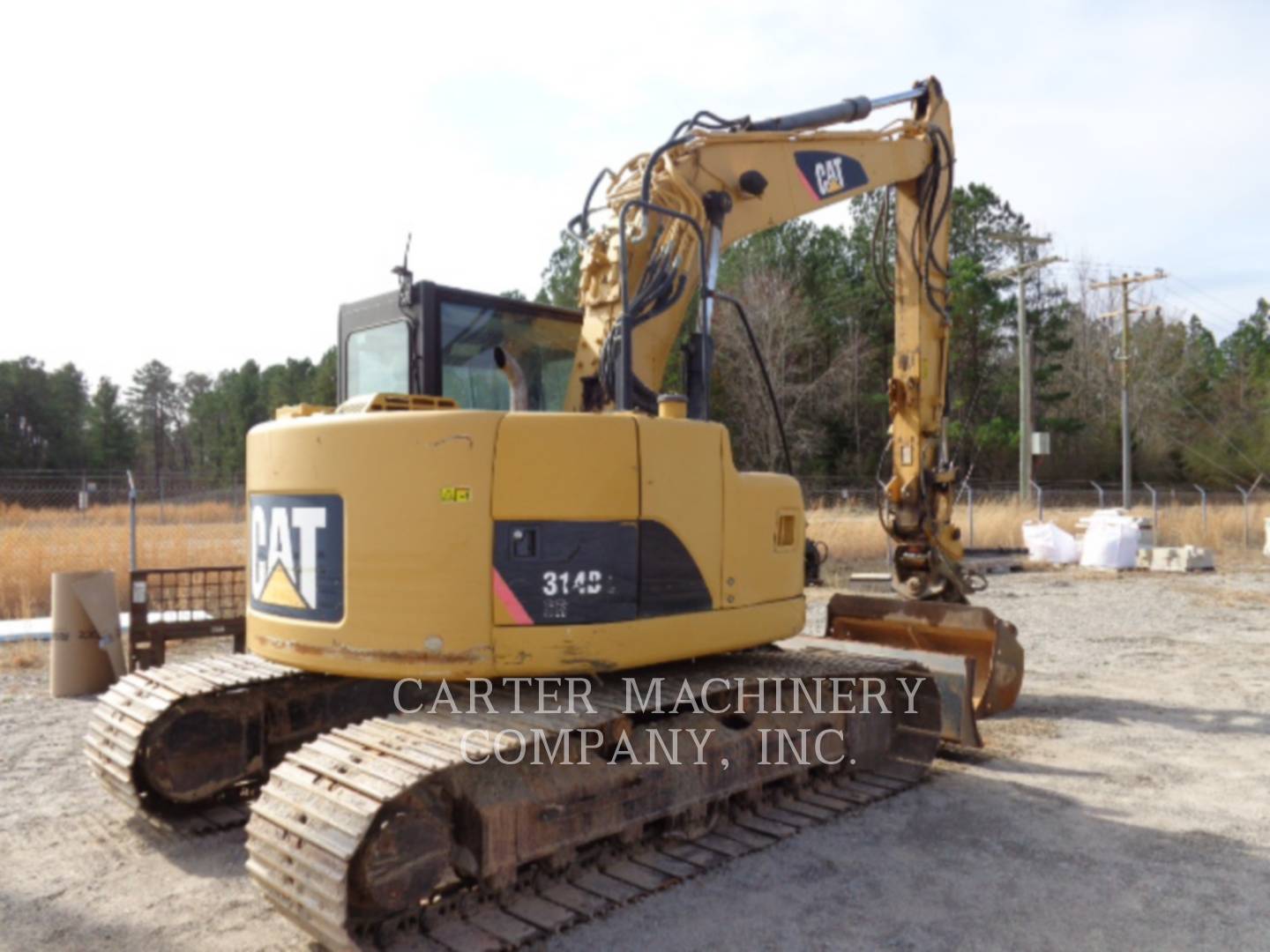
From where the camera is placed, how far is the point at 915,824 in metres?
5.17

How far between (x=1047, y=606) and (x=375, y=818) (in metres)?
11.9

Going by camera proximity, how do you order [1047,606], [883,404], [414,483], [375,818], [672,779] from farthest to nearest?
1. [883,404]
2. [1047,606]
3. [672,779]
4. [414,483]
5. [375,818]

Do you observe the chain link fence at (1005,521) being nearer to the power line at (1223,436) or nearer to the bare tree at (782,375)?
the bare tree at (782,375)

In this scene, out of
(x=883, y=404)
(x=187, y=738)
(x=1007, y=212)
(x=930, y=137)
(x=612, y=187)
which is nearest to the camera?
(x=187, y=738)

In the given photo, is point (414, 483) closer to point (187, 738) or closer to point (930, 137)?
point (187, 738)

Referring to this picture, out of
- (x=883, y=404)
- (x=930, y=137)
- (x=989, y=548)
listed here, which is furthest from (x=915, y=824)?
(x=883, y=404)

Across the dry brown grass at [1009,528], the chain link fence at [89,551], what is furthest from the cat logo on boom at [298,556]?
the dry brown grass at [1009,528]

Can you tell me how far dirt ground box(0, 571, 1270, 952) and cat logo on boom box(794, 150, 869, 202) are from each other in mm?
3812

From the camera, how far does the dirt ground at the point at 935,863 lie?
391 centimetres

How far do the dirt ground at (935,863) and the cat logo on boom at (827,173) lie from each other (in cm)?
381

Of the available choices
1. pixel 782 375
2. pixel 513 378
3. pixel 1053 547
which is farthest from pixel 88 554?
pixel 782 375

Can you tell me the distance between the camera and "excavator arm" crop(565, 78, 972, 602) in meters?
5.32

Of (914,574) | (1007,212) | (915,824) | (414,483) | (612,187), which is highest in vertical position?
(1007,212)

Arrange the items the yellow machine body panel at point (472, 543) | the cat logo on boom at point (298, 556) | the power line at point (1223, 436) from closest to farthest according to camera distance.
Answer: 1. the yellow machine body panel at point (472, 543)
2. the cat logo on boom at point (298, 556)
3. the power line at point (1223, 436)
